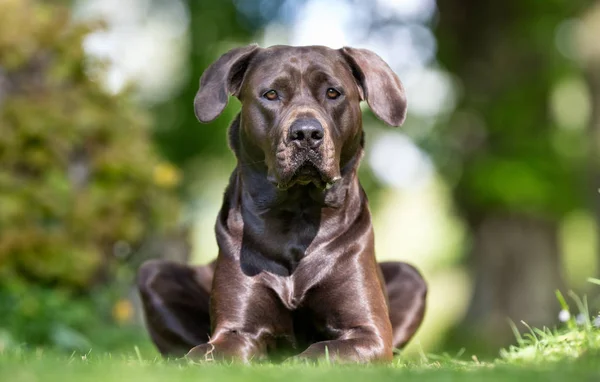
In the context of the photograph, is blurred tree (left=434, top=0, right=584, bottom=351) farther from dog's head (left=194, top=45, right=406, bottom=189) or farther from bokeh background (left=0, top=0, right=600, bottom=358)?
dog's head (left=194, top=45, right=406, bottom=189)

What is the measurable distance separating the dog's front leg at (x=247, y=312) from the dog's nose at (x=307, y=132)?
0.81 meters

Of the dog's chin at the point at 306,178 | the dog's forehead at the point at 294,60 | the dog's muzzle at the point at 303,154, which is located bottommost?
the dog's chin at the point at 306,178

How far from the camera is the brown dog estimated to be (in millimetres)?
4691

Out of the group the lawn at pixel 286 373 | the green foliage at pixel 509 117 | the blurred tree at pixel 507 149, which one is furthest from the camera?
the blurred tree at pixel 507 149

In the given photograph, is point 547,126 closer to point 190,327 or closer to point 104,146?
point 104,146

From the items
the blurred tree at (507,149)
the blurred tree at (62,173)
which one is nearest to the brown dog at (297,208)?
the blurred tree at (62,173)

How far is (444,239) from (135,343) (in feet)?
59.7

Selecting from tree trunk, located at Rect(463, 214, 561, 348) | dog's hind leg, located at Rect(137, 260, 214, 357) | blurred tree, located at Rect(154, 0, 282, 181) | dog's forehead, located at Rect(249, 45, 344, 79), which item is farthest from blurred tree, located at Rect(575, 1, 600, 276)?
dog's forehead, located at Rect(249, 45, 344, 79)

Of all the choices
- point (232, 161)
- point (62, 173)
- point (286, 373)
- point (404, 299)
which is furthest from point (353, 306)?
point (232, 161)

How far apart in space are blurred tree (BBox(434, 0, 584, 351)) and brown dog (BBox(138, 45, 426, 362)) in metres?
8.04

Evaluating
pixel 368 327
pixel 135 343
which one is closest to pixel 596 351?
pixel 368 327

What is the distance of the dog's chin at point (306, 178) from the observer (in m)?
4.65

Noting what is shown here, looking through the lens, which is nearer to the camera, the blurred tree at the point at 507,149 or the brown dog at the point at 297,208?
the brown dog at the point at 297,208

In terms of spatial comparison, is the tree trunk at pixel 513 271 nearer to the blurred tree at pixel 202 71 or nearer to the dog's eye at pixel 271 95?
the blurred tree at pixel 202 71
